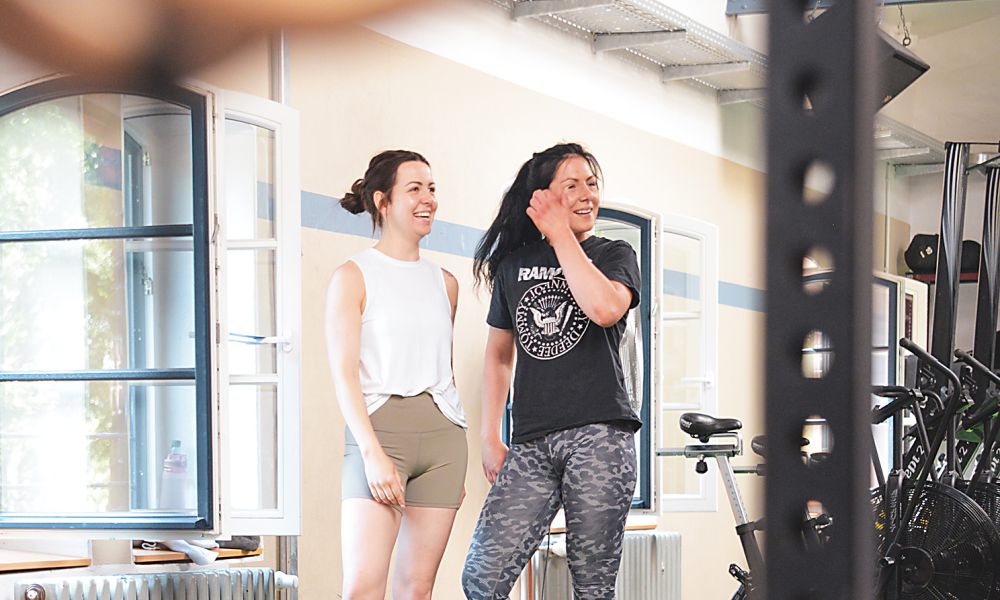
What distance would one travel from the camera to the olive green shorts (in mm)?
2668

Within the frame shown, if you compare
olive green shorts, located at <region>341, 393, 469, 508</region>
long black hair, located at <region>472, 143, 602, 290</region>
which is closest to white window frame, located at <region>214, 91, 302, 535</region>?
olive green shorts, located at <region>341, 393, 469, 508</region>

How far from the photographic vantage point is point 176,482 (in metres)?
3.21

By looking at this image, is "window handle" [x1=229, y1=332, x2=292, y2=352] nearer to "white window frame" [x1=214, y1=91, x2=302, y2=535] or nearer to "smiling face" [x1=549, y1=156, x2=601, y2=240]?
"white window frame" [x1=214, y1=91, x2=302, y2=535]

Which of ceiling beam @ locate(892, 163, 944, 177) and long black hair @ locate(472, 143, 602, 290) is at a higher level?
ceiling beam @ locate(892, 163, 944, 177)

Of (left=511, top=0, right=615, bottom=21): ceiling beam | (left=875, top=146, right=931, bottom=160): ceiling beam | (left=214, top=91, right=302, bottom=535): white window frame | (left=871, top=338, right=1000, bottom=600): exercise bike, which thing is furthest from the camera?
(left=875, top=146, right=931, bottom=160): ceiling beam

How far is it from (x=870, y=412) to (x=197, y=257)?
318 centimetres

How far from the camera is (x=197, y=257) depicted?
326 centimetres

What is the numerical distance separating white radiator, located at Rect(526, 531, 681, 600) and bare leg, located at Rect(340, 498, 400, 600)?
1.88 meters

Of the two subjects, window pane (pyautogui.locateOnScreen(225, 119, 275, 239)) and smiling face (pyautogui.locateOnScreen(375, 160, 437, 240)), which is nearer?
smiling face (pyautogui.locateOnScreen(375, 160, 437, 240))

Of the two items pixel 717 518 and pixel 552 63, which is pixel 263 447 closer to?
pixel 552 63

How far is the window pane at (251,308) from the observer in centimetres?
Result: 365

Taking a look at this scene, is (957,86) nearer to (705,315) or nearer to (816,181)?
(705,315)

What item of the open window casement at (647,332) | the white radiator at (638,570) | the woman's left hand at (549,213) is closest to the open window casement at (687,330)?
the open window casement at (647,332)

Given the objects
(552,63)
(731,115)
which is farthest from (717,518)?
(552,63)
